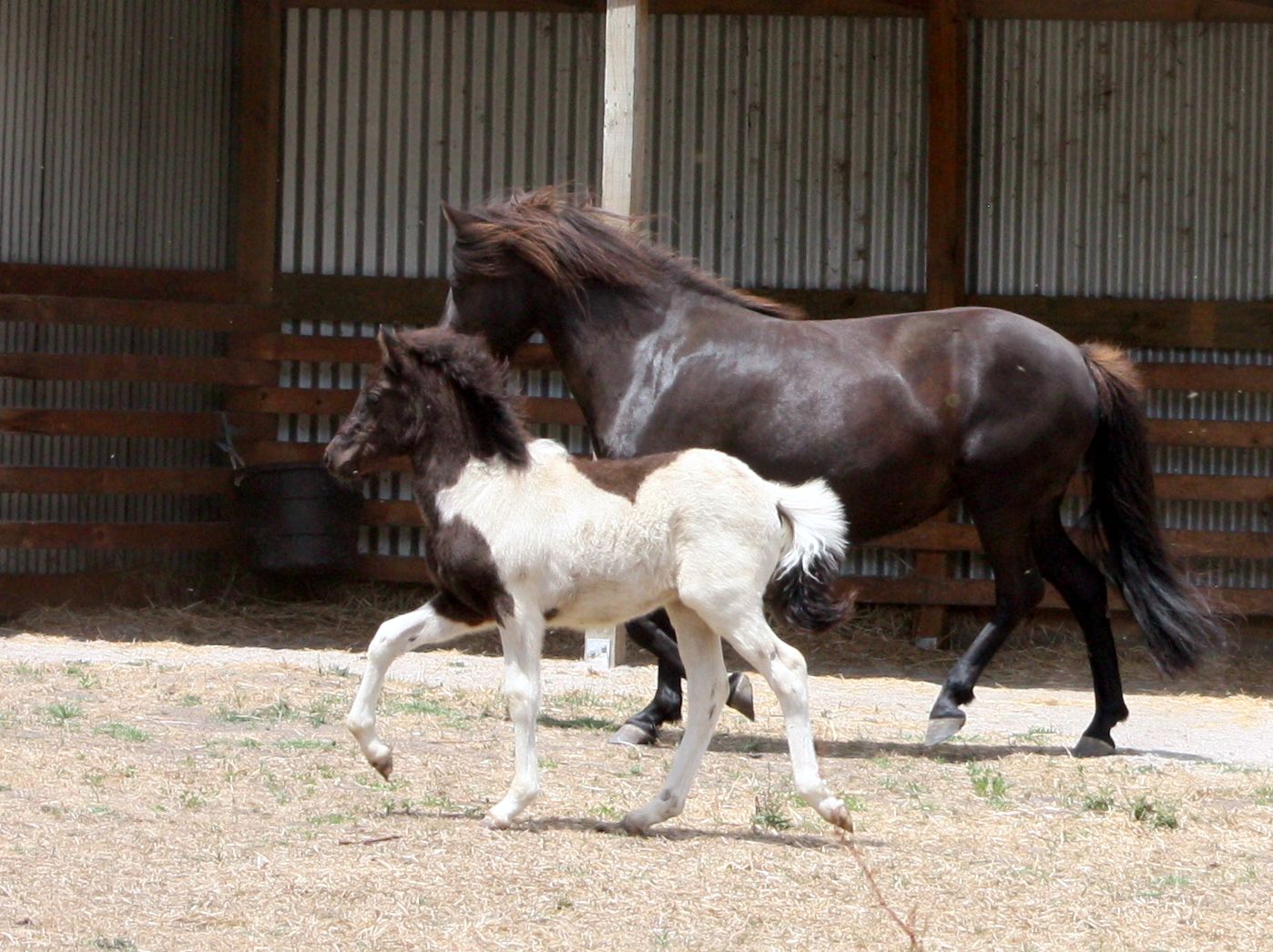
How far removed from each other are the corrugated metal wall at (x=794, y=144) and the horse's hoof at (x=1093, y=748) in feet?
15.0

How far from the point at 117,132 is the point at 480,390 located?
6.82 metres

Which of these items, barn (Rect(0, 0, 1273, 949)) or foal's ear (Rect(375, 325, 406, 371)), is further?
barn (Rect(0, 0, 1273, 949))

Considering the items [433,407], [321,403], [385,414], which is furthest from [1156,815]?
[321,403]

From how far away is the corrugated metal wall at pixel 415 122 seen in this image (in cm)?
1072

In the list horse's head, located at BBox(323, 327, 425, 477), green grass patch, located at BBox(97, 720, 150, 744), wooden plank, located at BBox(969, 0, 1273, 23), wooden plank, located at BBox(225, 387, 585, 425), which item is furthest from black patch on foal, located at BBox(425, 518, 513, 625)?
wooden plank, located at BBox(969, 0, 1273, 23)

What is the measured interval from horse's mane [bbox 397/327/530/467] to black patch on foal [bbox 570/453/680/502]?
205 mm

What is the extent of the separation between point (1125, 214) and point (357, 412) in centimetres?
687

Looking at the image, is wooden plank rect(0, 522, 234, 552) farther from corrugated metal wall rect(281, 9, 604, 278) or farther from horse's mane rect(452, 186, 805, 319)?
horse's mane rect(452, 186, 805, 319)

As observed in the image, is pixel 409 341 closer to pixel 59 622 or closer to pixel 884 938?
pixel 884 938

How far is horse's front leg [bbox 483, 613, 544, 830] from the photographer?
4672 mm

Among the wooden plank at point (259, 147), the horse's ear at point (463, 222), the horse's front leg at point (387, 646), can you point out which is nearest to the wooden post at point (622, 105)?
the horse's ear at point (463, 222)

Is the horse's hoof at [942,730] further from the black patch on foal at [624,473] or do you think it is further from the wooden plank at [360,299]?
the wooden plank at [360,299]

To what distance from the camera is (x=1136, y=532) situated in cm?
678

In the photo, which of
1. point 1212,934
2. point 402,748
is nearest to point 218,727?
point 402,748
